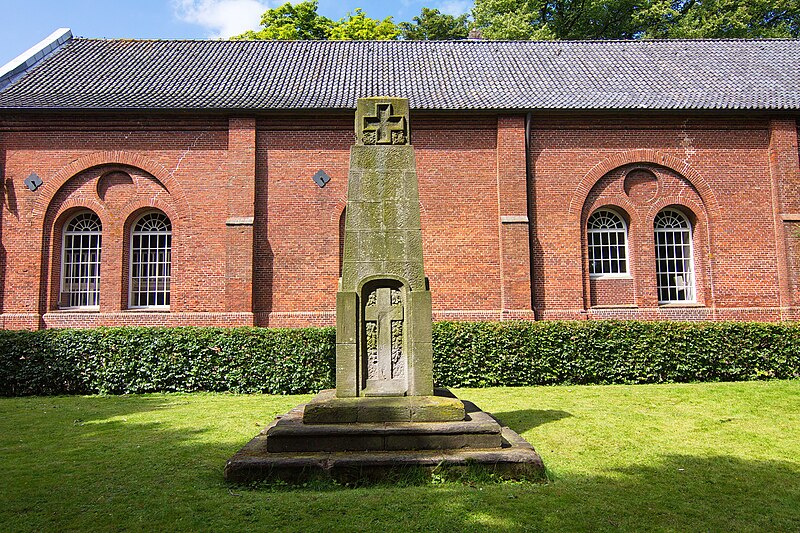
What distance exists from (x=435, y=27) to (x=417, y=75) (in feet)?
64.4

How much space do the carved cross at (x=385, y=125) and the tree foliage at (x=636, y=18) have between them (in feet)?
72.6

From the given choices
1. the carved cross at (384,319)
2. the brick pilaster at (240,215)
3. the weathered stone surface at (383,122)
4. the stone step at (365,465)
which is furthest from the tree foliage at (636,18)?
the stone step at (365,465)

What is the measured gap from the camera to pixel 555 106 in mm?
14781

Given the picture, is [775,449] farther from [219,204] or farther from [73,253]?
[73,253]

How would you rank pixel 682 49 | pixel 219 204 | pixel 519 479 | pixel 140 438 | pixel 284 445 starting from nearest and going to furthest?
1. pixel 519 479
2. pixel 284 445
3. pixel 140 438
4. pixel 219 204
5. pixel 682 49

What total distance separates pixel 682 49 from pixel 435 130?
10056 millimetres

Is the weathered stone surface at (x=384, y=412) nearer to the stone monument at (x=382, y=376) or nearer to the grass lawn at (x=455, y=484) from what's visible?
the stone monument at (x=382, y=376)

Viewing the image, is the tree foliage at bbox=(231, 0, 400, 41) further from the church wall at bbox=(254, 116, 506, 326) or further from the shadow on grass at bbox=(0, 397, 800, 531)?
the shadow on grass at bbox=(0, 397, 800, 531)

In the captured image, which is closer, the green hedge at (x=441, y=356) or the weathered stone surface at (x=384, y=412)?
the weathered stone surface at (x=384, y=412)

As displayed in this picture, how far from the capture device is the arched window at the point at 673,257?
15.3m

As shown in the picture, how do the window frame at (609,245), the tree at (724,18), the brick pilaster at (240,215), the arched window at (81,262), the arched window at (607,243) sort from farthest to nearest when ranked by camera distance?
the tree at (724,18)
the arched window at (607,243)
the window frame at (609,245)
the arched window at (81,262)
the brick pilaster at (240,215)

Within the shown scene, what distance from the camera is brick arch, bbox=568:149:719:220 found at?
15.0 m

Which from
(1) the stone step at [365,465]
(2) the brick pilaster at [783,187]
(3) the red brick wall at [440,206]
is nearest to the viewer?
(1) the stone step at [365,465]

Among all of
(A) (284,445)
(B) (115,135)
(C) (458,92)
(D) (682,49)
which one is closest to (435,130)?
(C) (458,92)
